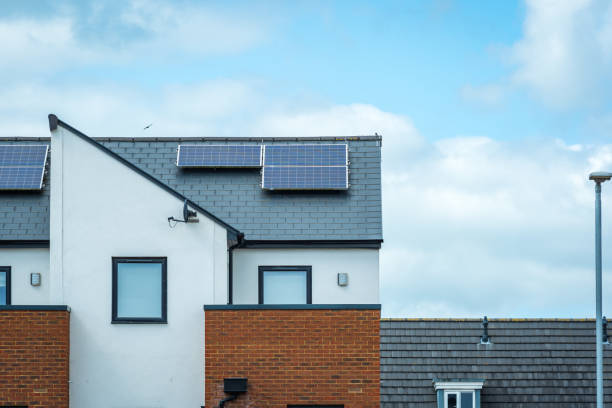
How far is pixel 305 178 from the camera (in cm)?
2141

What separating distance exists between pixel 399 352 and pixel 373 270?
2.96m

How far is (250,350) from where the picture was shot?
16141 mm

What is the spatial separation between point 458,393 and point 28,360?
9.86 metres

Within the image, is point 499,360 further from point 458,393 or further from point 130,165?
point 130,165

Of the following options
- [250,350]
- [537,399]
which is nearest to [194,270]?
[250,350]

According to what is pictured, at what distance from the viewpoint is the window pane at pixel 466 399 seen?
70.3 ft

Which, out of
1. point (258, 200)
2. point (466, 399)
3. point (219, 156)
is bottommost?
point (466, 399)

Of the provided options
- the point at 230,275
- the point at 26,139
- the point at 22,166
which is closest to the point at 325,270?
the point at 230,275

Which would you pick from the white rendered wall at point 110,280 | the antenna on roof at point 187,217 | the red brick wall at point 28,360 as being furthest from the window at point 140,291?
the red brick wall at point 28,360

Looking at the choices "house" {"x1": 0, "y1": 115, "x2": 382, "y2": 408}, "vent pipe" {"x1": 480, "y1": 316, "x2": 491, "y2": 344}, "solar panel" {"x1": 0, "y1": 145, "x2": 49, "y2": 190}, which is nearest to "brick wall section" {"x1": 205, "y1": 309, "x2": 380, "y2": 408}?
"house" {"x1": 0, "y1": 115, "x2": 382, "y2": 408}

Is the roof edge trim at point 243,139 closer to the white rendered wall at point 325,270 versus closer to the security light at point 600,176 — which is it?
the white rendered wall at point 325,270

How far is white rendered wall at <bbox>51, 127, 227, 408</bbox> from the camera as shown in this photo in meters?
16.8

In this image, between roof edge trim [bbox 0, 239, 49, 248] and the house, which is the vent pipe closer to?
the house

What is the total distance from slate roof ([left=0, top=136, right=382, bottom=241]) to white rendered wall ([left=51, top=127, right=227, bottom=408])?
9.46ft
